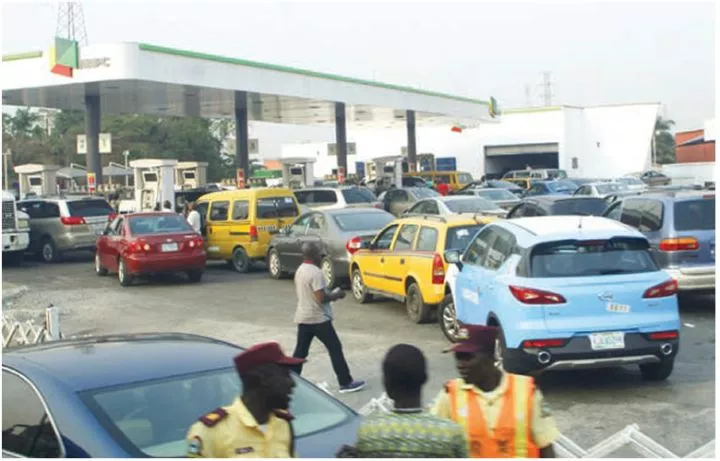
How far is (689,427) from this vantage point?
27.2 feet

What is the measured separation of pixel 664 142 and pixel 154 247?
342 ft

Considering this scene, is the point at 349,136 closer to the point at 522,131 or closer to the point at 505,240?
the point at 522,131

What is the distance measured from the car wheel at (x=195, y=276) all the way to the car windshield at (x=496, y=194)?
13.0 metres

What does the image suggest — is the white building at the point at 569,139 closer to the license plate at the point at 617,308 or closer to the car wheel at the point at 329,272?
the car wheel at the point at 329,272

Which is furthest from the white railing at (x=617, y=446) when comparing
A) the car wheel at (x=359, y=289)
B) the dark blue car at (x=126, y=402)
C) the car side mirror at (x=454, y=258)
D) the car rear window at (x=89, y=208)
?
the car rear window at (x=89, y=208)

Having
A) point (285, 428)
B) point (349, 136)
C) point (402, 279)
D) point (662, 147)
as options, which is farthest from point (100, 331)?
point (662, 147)

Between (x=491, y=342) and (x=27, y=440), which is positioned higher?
(x=491, y=342)

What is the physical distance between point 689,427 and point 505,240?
2.81 m

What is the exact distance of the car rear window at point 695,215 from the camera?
1406 cm

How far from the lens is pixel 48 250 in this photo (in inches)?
1029

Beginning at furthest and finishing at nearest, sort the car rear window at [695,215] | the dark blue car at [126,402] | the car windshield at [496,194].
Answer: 1. the car windshield at [496,194]
2. the car rear window at [695,215]
3. the dark blue car at [126,402]

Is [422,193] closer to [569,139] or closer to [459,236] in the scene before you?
[459,236]

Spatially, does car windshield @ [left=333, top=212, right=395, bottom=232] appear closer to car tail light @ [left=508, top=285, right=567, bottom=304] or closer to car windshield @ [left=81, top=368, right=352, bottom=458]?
car tail light @ [left=508, top=285, right=567, bottom=304]

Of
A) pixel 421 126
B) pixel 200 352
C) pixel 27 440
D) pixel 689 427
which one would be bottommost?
pixel 689 427
